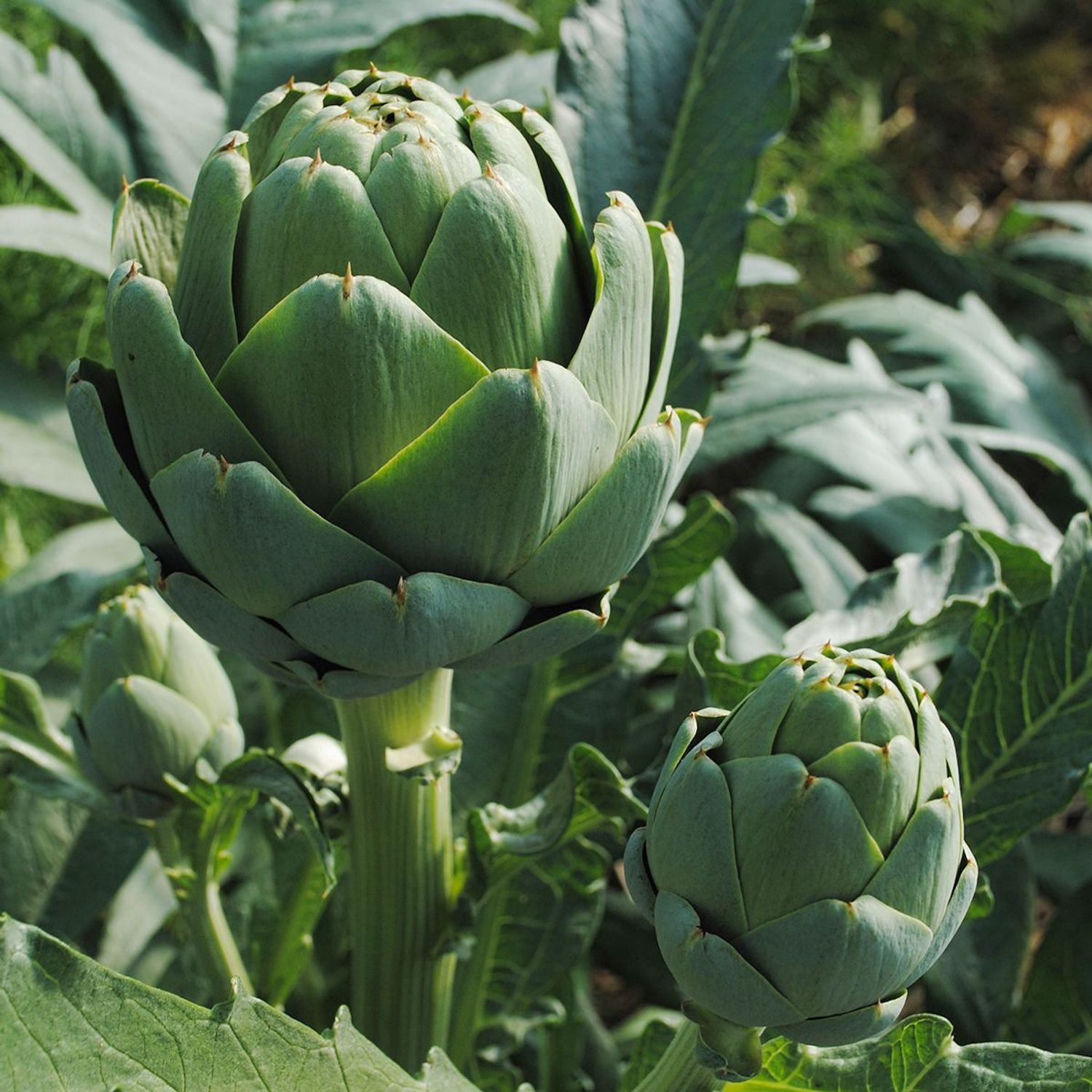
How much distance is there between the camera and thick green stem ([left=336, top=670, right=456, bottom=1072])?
384 millimetres

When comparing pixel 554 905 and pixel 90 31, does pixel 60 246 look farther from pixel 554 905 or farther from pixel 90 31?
pixel 554 905

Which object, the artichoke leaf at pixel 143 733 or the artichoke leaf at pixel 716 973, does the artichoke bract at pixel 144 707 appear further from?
the artichoke leaf at pixel 716 973

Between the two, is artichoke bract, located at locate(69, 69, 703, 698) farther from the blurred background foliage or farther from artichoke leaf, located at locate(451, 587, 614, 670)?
the blurred background foliage

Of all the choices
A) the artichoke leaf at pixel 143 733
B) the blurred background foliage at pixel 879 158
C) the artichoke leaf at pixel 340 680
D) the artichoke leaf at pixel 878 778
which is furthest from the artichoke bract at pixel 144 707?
the blurred background foliage at pixel 879 158

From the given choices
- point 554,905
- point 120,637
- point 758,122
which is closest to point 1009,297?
point 758,122

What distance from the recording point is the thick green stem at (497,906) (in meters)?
0.54

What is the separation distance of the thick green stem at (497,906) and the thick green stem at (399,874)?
72mm

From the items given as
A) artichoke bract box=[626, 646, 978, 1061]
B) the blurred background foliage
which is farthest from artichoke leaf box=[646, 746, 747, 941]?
the blurred background foliage

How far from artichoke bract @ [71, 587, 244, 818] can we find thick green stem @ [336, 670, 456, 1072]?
56mm

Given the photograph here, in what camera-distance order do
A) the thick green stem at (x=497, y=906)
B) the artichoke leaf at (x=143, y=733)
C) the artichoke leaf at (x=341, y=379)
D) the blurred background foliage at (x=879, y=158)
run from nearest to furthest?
the artichoke leaf at (x=341, y=379) → the artichoke leaf at (x=143, y=733) → the thick green stem at (x=497, y=906) → the blurred background foliage at (x=879, y=158)

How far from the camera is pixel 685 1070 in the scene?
36 cm

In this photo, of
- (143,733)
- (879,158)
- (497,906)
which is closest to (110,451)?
(143,733)

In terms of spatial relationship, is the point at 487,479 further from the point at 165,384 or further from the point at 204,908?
the point at 204,908

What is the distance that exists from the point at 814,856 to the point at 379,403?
135 millimetres
